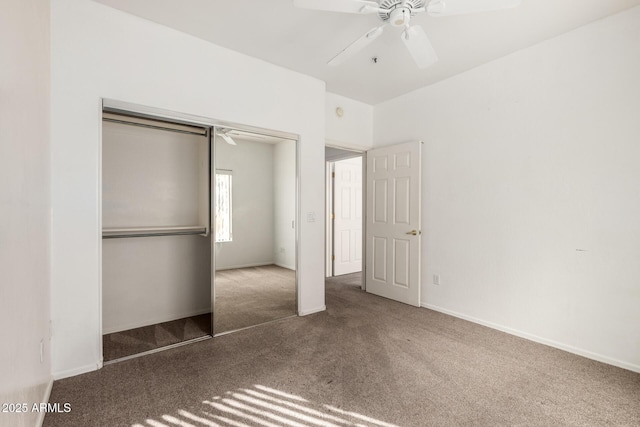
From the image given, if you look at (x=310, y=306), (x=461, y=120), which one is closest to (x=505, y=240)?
(x=461, y=120)

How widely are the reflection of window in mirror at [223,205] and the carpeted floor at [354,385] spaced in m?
1.00

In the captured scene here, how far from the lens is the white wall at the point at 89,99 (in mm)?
2205

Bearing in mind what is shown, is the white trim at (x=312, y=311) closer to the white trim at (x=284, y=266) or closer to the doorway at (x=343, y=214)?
the white trim at (x=284, y=266)

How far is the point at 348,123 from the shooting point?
171 inches

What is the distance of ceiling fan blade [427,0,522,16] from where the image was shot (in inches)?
69.7

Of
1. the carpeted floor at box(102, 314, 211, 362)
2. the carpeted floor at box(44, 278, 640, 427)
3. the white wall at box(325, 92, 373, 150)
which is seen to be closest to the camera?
the carpeted floor at box(44, 278, 640, 427)

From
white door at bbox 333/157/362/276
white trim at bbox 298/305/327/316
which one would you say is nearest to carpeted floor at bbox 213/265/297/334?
white trim at bbox 298/305/327/316

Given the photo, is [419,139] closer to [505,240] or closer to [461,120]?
[461,120]

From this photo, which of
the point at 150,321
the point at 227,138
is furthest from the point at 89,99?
the point at 150,321

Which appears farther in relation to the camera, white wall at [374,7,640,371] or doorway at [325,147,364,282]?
doorway at [325,147,364,282]

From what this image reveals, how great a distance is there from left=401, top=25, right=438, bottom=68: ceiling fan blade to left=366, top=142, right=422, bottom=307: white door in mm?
1543

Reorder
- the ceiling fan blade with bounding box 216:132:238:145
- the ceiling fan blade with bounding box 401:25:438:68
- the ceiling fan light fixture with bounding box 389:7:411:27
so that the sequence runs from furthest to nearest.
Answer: the ceiling fan blade with bounding box 216:132:238:145, the ceiling fan blade with bounding box 401:25:438:68, the ceiling fan light fixture with bounding box 389:7:411:27

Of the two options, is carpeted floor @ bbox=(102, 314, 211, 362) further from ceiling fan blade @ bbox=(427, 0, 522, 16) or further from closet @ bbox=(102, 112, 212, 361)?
ceiling fan blade @ bbox=(427, 0, 522, 16)

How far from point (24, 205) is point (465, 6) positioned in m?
2.61
